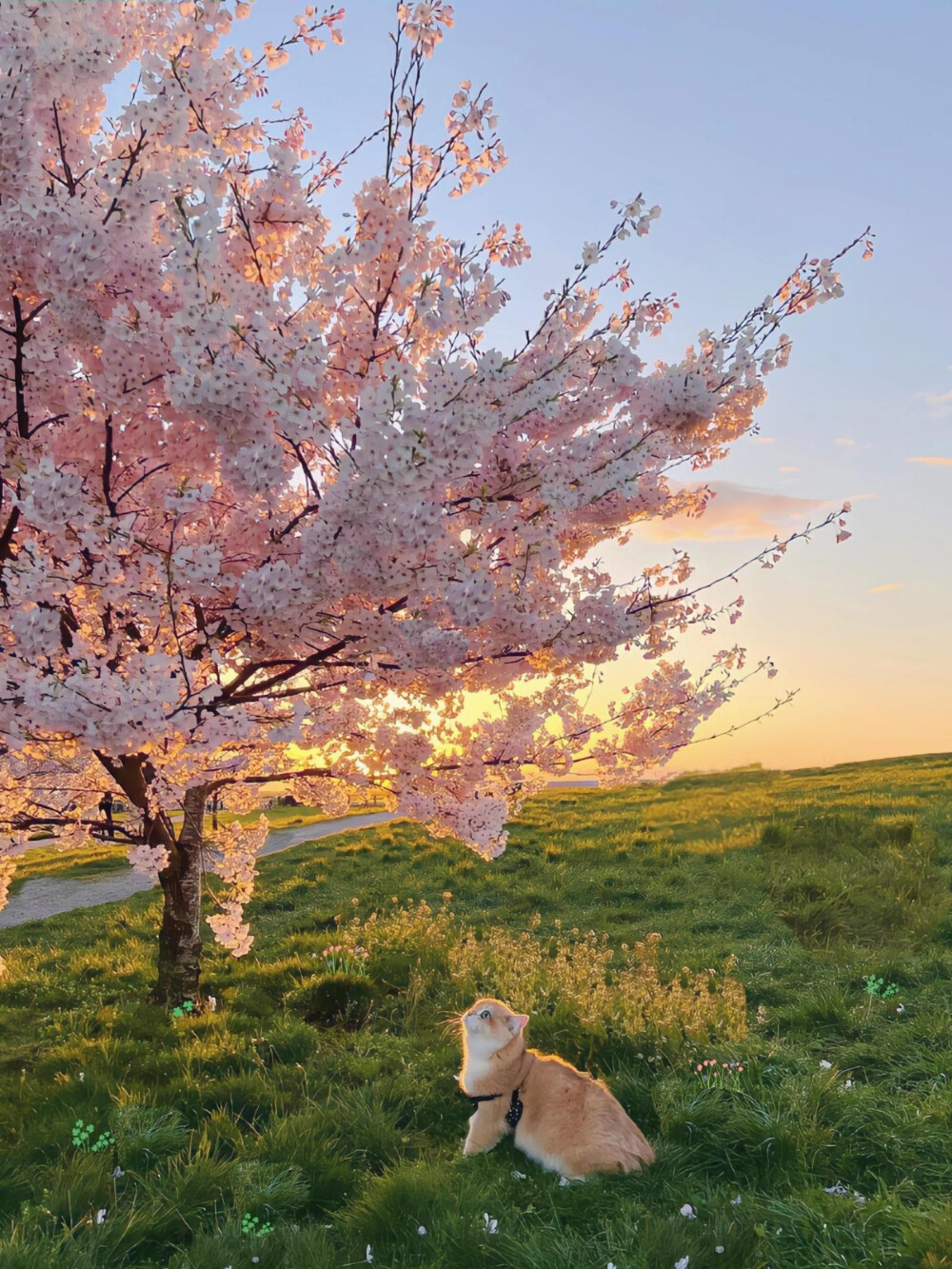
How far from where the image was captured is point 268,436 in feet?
14.5

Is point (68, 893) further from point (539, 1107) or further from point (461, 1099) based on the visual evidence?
point (539, 1107)

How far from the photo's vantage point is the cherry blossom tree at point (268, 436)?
4.43 meters

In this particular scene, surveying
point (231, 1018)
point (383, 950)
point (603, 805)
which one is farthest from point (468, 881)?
point (603, 805)

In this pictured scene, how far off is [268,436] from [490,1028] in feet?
13.8

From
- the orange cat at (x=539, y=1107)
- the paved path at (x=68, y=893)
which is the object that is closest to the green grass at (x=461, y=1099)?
the orange cat at (x=539, y=1107)

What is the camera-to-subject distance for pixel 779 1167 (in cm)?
491

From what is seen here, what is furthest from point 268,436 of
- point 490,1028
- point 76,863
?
point 76,863

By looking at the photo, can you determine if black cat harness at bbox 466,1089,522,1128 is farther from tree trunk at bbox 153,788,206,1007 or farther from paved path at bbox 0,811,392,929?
paved path at bbox 0,811,392,929

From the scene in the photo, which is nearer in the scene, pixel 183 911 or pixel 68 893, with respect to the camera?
pixel 183 911

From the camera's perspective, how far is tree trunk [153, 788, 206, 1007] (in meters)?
8.22

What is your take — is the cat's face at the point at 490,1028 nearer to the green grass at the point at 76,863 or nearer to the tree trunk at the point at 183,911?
the tree trunk at the point at 183,911

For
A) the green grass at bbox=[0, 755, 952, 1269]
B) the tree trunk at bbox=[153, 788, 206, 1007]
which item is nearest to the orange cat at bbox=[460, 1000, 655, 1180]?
the green grass at bbox=[0, 755, 952, 1269]

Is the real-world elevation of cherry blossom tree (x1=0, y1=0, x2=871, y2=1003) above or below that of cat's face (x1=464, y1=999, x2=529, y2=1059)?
above

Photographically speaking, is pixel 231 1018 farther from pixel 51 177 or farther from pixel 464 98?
pixel 464 98
